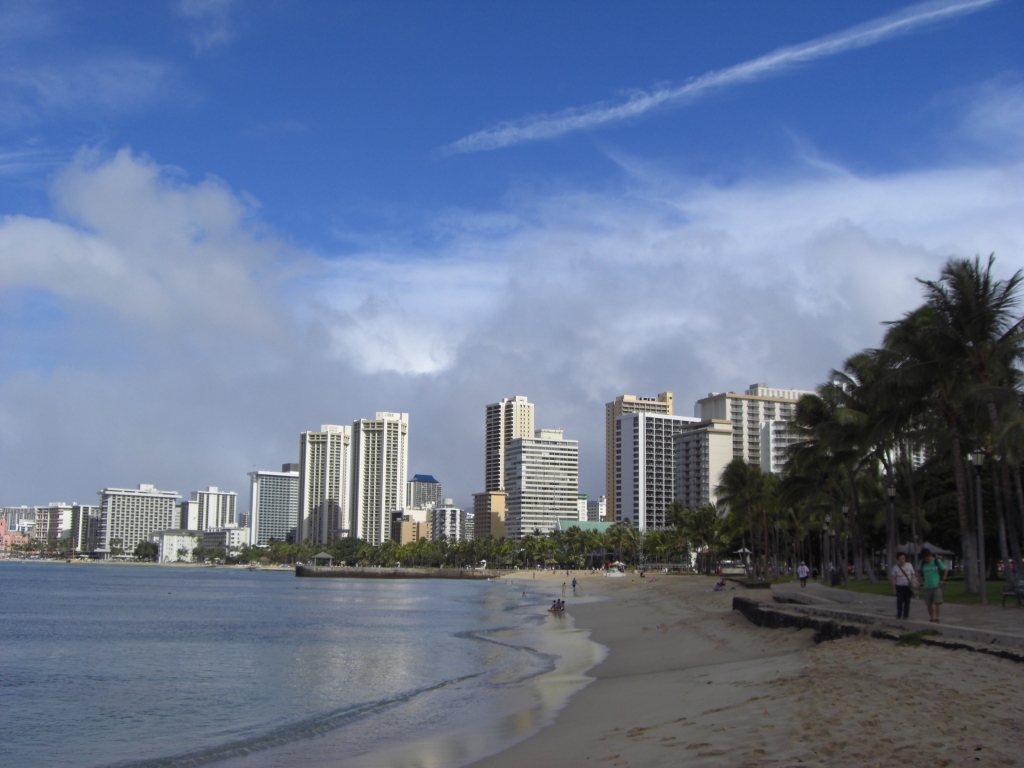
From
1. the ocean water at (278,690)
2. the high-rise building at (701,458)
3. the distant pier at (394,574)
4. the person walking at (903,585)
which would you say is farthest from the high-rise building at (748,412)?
the person walking at (903,585)

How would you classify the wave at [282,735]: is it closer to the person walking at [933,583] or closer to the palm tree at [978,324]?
the person walking at [933,583]

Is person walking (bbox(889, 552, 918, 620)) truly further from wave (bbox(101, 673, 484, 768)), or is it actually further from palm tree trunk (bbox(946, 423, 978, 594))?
Answer: palm tree trunk (bbox(946, 423, 978, 594))

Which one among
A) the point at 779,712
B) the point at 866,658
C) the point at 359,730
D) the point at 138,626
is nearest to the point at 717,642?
the point at 866,658

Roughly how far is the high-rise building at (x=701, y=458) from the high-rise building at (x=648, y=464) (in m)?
23.4

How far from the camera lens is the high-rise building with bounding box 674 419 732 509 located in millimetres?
161375

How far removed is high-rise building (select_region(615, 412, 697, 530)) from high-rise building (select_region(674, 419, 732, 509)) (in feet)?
76.8

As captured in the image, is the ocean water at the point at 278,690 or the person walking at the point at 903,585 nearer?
→ the ocean water at the point at 278,690

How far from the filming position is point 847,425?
126 feet

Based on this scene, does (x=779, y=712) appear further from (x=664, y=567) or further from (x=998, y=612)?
(x=664, y=567)

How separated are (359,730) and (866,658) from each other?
360 inches

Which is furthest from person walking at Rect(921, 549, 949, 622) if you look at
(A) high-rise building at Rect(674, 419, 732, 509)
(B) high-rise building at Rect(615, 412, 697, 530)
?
(B) high-rise building at Rect(615, 412, 697, 530)

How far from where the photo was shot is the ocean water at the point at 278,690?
48.6 feet

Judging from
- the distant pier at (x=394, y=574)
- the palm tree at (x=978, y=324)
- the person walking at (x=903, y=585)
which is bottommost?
the distant pier at (x=394, y=574)

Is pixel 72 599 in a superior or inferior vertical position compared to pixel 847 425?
inferior
